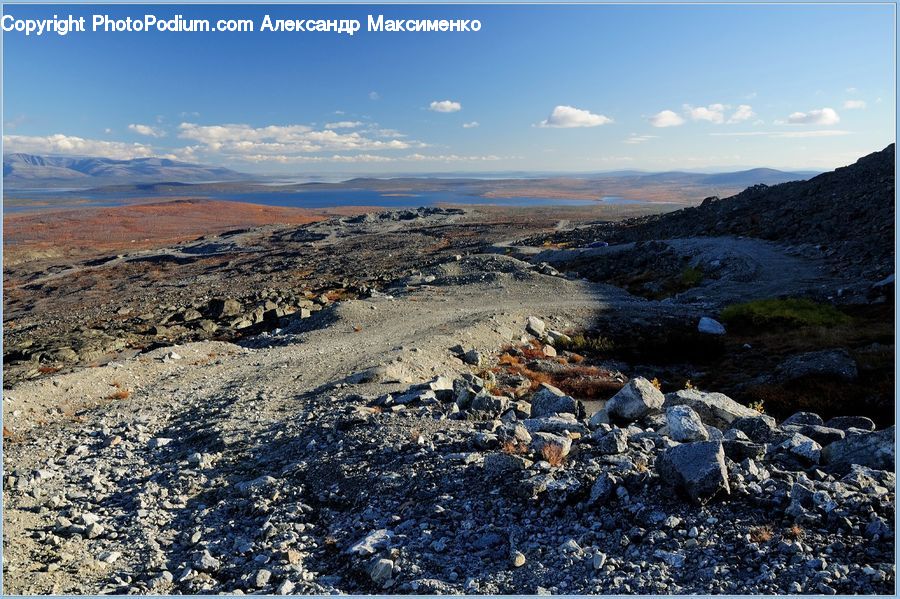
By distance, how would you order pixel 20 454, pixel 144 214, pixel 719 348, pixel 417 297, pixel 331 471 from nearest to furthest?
pixel 331 471
pixel 20 454
pixel 719 348
pixel 417 297
pixel 144 214

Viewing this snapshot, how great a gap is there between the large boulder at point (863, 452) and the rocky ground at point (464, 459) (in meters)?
0.03

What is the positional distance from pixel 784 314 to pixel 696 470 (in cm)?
2239

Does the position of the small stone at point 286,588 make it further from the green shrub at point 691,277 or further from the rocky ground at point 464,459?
the green shrub at point 691,277

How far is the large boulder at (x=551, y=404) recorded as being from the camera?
38.6 feet

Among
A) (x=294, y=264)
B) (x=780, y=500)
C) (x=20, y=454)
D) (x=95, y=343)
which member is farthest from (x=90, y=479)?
(x=294, y=264)

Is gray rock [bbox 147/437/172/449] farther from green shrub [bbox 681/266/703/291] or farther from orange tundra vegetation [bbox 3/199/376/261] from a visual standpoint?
orange tundra vegetation [bbox 3/199/376/261]

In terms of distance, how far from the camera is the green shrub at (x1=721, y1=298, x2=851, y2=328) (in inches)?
981

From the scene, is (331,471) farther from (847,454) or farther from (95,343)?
(95,343)

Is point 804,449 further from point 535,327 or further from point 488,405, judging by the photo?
point 535,327

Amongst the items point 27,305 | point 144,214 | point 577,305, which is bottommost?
point 27,305

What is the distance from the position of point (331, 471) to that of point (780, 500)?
22.5ft

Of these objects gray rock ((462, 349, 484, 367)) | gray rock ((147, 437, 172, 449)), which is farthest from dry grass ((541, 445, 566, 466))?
gray rock ((462, 349, 484, 367))

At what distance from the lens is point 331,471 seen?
386 inches

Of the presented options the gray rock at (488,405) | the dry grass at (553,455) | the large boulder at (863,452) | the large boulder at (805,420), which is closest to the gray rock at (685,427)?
the large boulder at (863,452)
